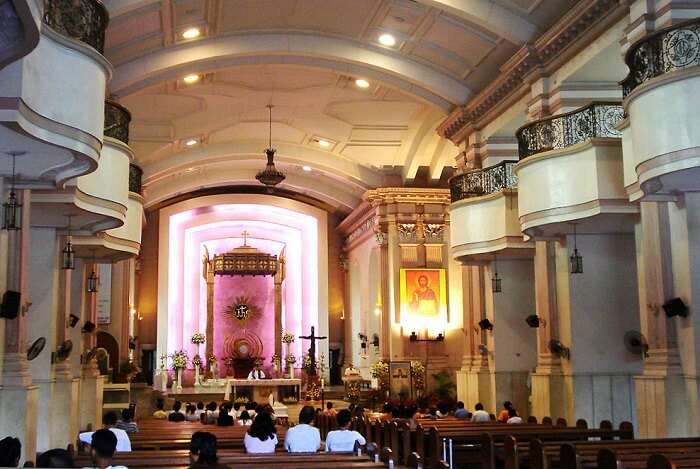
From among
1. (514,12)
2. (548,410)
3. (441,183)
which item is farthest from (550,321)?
(441,183)

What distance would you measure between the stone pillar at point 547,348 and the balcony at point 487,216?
659mm

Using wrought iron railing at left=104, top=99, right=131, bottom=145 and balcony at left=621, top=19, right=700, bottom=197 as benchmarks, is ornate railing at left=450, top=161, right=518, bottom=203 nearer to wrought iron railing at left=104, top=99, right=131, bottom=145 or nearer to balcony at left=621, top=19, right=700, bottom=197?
balcony at left=621, top=19, right=700, bottom=197

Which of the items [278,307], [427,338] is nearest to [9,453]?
[427,338]

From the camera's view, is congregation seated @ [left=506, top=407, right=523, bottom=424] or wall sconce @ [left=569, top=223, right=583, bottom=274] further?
congregation seated @ [left=506, top=407, right=523, bottom=424]

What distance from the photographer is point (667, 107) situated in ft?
29.2

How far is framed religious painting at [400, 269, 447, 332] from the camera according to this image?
2403cm

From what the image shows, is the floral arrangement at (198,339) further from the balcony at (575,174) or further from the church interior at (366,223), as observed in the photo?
the balcony at (575,174)

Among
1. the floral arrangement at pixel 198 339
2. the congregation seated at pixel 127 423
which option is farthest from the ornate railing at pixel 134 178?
the floral arrangement at pixel 198 339

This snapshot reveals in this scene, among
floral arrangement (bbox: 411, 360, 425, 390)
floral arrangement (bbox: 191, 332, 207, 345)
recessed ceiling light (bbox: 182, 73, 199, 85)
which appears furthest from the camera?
floral arrangement (bbox: 191, 332, 207, 345)

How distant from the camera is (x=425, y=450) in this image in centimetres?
1136

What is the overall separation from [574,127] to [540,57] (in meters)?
2.62

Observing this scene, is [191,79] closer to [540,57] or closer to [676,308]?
[540,57]

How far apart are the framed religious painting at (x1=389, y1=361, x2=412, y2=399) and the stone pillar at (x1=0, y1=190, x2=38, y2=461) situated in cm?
1368

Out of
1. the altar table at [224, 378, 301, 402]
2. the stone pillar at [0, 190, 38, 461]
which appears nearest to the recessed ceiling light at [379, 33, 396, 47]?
the stone pillar at [0, 190, 38, 461]
